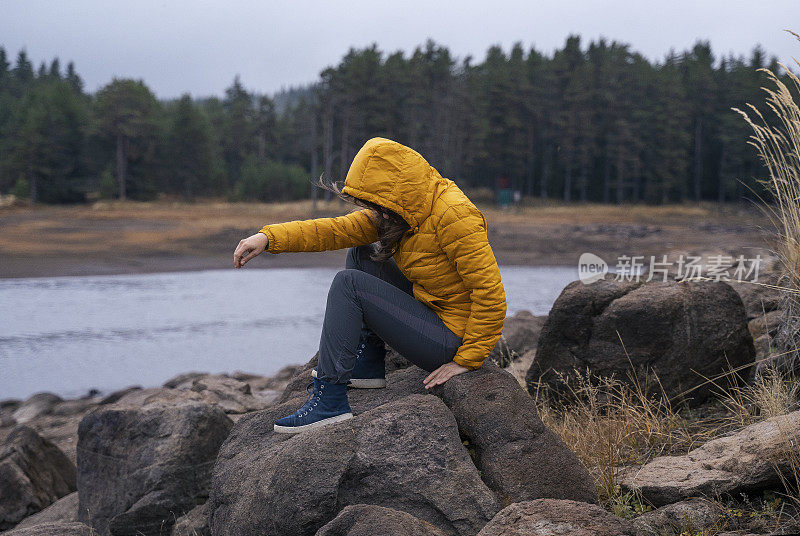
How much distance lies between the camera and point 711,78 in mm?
51781

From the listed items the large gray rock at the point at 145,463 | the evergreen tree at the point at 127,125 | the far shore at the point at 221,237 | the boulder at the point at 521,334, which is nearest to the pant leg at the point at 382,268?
the large gray rock at the point at 145,463

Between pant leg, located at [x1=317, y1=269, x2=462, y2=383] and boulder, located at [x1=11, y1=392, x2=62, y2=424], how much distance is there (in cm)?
754

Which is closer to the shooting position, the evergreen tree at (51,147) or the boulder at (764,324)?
the boulder at (764,324)

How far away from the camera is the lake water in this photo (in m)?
12.3

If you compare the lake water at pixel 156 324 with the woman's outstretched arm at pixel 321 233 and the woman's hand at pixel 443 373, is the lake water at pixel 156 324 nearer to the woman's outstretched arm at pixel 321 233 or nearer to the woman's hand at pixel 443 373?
the woman's outstretched arm at pixel 321 233

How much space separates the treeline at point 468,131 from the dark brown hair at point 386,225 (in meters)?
37.7

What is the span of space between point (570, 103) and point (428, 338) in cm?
4907

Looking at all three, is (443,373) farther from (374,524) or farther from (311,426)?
(374,524)

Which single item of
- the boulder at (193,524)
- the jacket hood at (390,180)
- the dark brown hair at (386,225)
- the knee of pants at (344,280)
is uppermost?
the jacket hood at (390,180)

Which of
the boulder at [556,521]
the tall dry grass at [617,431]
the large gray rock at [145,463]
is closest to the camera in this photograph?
the boulder at [556,521]

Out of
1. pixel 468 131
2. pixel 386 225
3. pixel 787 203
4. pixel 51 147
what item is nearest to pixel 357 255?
pixel 386 225

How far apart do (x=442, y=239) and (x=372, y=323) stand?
55cm

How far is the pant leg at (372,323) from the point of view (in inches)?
128

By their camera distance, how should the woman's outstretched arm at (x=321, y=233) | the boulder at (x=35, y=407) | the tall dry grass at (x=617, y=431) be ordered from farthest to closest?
the boulder at (x=35, y=407)
the tall dry grass at (x=617, y=431)
the woman's outstretched arm at (x=321, y=233)
